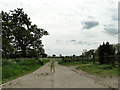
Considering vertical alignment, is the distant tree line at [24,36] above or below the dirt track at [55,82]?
above

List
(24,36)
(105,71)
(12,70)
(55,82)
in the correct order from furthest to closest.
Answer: (24,36) → (12,70) → (105,71) → (55,82)

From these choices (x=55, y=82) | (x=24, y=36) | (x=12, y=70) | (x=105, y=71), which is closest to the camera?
(x=55, y=82)

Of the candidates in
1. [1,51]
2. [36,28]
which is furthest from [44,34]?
[1,51]

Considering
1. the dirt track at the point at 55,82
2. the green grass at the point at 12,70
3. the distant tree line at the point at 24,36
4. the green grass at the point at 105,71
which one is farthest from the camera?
the distant tree line at the point at 24,36

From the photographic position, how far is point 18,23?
66562 mm

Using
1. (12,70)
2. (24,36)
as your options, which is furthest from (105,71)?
(24,36)

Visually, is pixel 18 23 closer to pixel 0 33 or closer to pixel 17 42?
pixel 17 42

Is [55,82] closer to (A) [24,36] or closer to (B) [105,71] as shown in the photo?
(B) [105,71]

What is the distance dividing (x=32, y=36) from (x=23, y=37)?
2357 millimetres

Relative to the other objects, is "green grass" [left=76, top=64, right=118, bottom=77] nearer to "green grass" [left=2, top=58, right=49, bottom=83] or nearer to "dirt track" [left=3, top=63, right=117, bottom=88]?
"dirt track" [left=3, top=63, right=117, bottom=88]

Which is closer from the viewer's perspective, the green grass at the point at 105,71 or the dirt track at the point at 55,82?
the dirt track at the point at 55,82

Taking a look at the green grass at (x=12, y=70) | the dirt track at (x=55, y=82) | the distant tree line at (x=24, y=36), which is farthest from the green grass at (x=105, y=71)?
the distant tree line at (x=24, y=36)

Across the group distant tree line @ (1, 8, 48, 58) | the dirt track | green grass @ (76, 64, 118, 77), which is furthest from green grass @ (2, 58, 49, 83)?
distant tree line @ (1, 8, 48, 58)

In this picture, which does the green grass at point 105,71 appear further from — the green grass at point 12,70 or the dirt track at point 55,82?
the green grass at point 12,70
